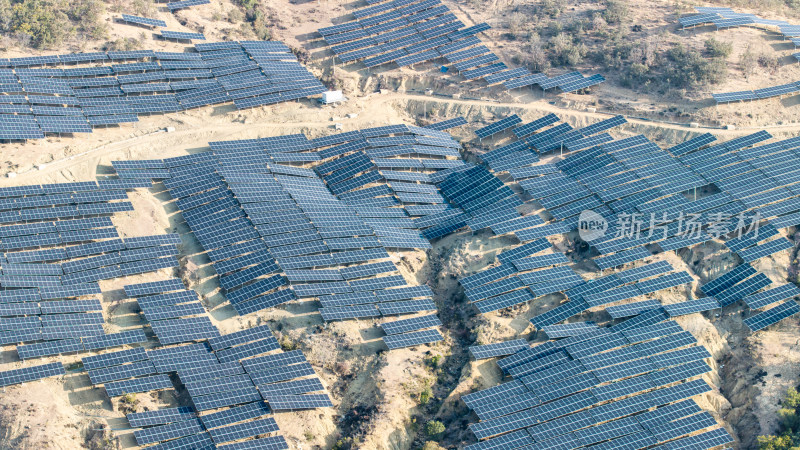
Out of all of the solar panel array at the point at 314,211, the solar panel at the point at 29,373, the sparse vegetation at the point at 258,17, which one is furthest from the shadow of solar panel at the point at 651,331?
the sparse vegetation at the point at 258,17

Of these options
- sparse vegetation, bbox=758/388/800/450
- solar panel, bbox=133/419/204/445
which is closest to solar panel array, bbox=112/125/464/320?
solar panel, bbox=133/419/204/445

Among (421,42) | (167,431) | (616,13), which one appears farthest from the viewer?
(616,13)

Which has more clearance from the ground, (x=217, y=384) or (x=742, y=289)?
(x=217, y=384)

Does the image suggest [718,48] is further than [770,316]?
Yes

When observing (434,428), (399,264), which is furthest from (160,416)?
(399,264)

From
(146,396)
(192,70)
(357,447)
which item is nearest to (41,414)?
(146,396)

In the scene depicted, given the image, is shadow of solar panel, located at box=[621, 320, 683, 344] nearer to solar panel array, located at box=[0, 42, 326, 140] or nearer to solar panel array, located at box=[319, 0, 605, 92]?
solar panel array, located at box=[319, 0, 605, 92]

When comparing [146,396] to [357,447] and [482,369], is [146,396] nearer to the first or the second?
[357,447]

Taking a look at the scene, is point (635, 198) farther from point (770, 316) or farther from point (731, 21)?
point (731, 21)
